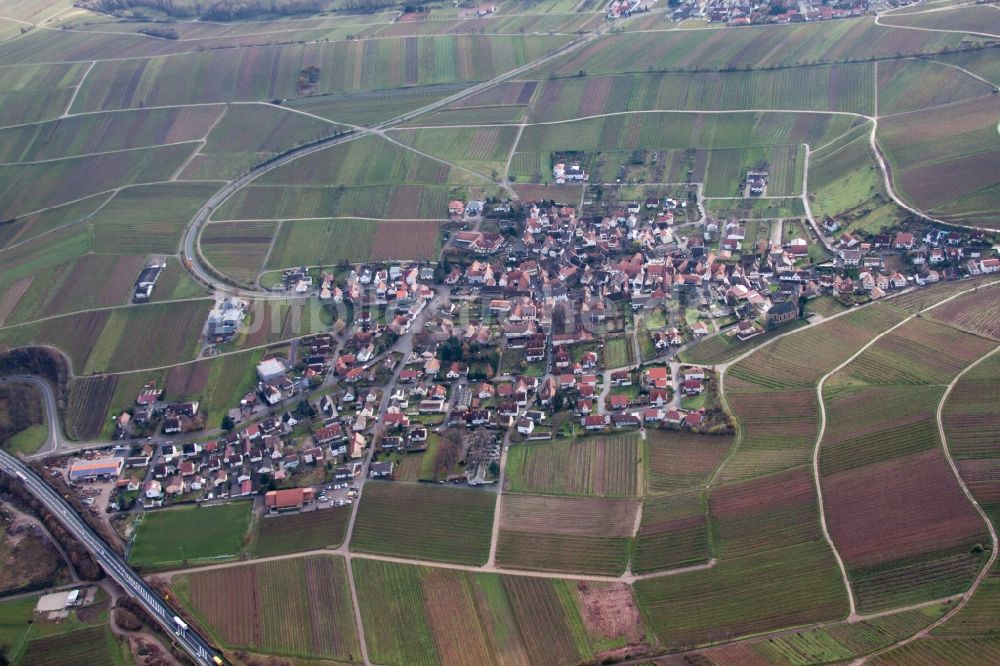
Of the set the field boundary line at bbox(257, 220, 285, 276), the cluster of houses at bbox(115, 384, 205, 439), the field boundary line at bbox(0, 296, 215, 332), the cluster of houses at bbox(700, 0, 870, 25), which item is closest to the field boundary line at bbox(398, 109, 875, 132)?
the cluster of houses at bbox(700, 0, 870, 25)

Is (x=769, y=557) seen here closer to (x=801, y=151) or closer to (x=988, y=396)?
(x=988, y=396)

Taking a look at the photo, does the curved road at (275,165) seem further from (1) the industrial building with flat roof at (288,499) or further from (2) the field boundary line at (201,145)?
(1) the industrial building with flat roof at (288,499)

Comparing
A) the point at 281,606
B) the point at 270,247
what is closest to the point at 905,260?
the point at 281,606

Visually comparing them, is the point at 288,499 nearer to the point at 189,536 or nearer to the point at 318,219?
A: the point at 189,536

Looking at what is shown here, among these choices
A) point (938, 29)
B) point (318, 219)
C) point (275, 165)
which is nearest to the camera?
point (318, 219)

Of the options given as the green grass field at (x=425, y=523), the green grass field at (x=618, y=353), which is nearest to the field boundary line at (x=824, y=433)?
the green grass field at (x=618, y=353)

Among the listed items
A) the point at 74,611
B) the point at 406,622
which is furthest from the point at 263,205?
the point at 406,622

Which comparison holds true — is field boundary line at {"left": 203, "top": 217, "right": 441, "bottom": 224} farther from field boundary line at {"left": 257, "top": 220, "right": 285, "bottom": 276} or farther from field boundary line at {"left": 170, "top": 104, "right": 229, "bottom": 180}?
field boundary line at {"left": 170, "top": 104, "right": 229, "bottom": 180}
